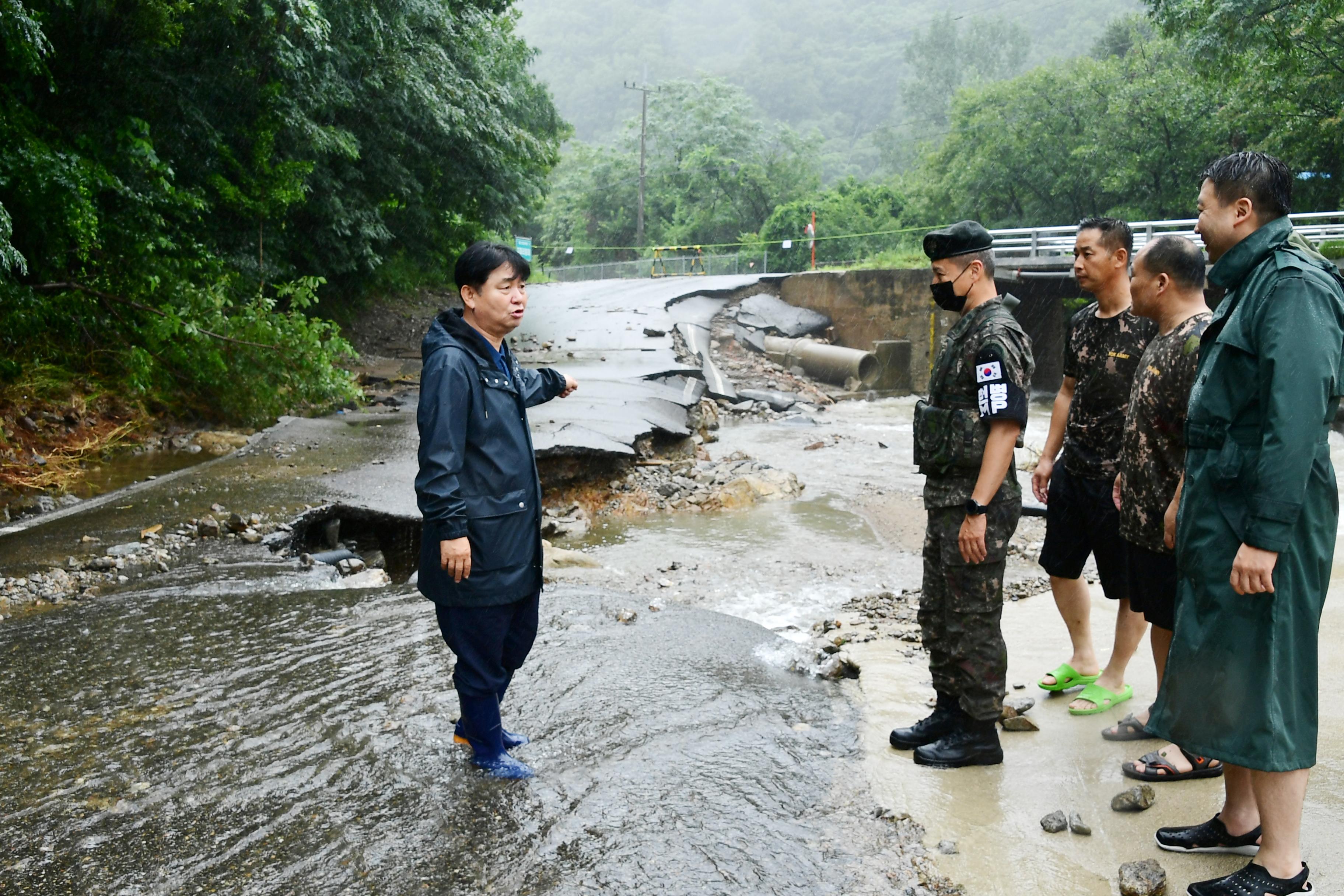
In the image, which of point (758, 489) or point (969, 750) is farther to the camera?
point (758, 489)

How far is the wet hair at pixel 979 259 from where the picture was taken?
132 inches

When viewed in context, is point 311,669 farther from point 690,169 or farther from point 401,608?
point 690,169

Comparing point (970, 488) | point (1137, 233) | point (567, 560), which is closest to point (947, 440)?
point (970, 488)

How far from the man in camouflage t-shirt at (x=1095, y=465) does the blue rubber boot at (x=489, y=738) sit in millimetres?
2179

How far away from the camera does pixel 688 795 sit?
10.2ft

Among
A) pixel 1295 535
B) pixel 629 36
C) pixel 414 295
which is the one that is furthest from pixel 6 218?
pixel 629 36

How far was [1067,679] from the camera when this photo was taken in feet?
13.1

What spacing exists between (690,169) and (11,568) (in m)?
54.7

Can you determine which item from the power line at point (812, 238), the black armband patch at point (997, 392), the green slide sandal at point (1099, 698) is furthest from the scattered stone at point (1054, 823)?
the power line at point (812, 238)

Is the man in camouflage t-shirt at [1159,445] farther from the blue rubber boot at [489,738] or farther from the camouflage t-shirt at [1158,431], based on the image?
the blue rubber boot at [489,738]

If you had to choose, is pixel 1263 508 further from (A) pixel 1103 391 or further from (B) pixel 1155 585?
(A) pixel 1103 391

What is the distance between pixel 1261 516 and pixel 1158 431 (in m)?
1.05

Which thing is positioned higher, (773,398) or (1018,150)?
(1018,150)

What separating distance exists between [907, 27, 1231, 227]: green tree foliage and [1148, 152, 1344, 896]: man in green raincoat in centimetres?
2317
